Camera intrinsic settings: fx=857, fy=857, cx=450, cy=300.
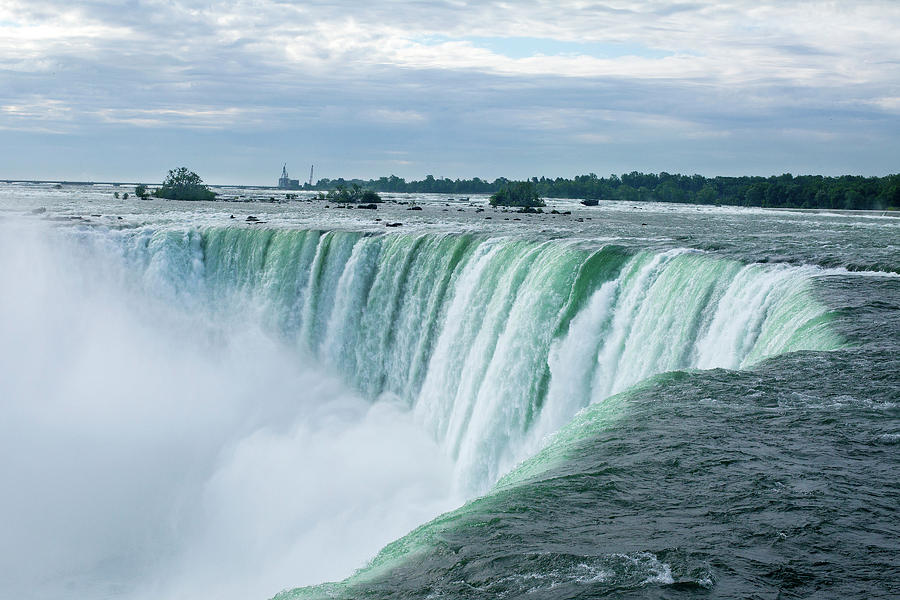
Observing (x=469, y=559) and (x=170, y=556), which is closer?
(x=469, y=559)

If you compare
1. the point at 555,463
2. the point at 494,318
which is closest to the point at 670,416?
the point at 555,463

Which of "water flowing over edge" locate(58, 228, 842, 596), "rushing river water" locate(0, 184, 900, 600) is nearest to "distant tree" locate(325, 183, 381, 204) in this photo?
"rushing river water" locate(0, 184, 900, 600)

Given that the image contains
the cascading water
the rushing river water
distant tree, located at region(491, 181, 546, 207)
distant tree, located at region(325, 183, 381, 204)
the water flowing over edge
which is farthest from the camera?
distant tree, located at region(325, 183, 381, 204)

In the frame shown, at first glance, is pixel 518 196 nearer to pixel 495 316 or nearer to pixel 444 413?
pixel 444 413

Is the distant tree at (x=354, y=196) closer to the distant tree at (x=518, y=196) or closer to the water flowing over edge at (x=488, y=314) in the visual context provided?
the distant tree at (x=518, y=196)

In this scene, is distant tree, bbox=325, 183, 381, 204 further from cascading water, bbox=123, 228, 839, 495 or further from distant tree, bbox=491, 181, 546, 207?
cascading water, bbox=123, 228, 839, 495

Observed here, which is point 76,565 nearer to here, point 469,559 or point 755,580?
point 469,559
